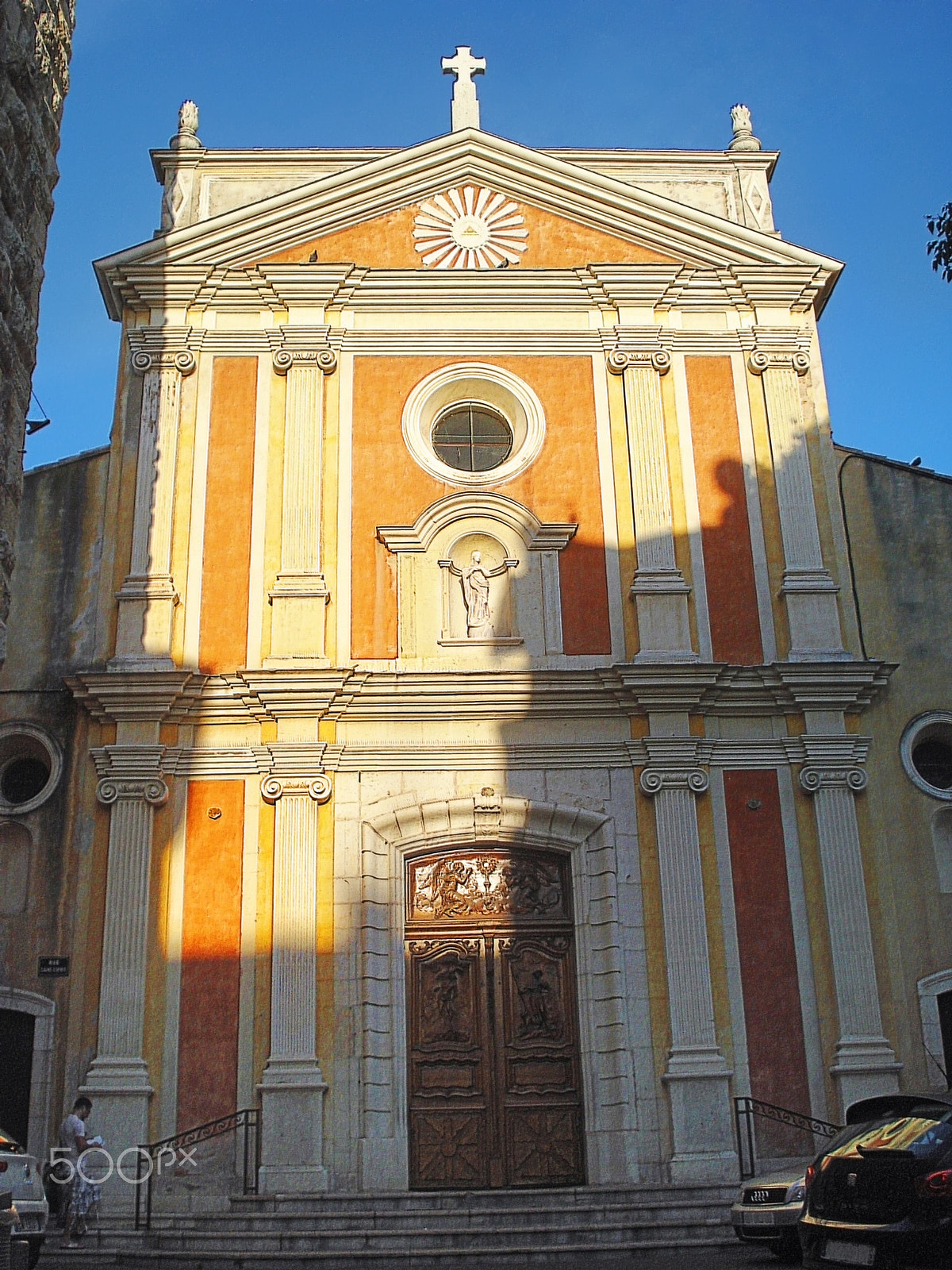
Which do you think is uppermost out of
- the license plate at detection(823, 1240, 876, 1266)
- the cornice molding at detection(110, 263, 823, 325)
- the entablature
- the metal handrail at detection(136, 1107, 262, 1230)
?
the cornice molding at detection(110, 263, 823, 325)

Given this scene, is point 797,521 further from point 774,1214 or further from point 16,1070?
point 16,1070

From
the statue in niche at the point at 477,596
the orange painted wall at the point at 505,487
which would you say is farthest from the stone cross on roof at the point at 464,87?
the statue in niche at the point at 477,596

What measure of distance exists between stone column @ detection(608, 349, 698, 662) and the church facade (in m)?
0.05

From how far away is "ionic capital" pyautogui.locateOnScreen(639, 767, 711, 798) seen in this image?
48.3ft

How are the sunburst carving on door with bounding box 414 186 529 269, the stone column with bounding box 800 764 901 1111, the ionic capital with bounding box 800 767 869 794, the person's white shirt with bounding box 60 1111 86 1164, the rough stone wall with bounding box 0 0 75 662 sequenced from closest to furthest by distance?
the rough stone wall with bounding box 0 0 75 662
the person's white shirt with bounding box 60 1111 86 1164
the stone column with bounding box 800 764 901 1111
the ionic capital with bounding box 800 767 869 794
the sunburst carving on door with bounding box 414 186 529 269

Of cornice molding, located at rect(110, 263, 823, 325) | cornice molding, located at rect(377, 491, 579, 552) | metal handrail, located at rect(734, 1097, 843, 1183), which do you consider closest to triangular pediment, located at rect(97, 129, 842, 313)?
cornice molding, located at rect(110, 263, 823, 325)

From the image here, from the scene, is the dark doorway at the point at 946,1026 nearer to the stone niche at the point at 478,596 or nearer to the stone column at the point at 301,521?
the stone niche at the point at 478,596

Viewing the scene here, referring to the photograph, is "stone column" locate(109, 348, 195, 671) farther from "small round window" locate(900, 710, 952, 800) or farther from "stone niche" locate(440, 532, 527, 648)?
"small round window" locate(900, 710, 952, 800)

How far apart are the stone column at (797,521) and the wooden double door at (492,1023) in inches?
141

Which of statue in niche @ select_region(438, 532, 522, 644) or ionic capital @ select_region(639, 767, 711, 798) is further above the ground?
statue in niche @ select_region(438, 532, 522, 644)

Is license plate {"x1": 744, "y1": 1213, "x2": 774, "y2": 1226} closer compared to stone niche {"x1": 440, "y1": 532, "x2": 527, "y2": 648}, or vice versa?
license plate {"x1": 744, "y1": 1213, "x2": 774, "y2": 1226}

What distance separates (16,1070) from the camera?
13742 millimetres

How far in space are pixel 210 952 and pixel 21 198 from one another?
28.7 ft

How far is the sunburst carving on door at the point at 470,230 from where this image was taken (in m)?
17.2
